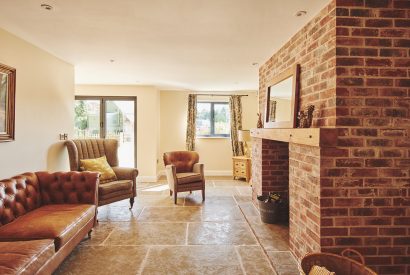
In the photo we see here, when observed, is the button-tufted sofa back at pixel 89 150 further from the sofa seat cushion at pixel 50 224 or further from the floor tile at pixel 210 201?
the floor tile at pixel 210 201

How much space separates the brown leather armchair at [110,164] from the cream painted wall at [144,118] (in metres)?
1.71

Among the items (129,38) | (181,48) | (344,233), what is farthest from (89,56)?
(344,233)

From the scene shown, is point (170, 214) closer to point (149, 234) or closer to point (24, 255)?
point (149, 234)

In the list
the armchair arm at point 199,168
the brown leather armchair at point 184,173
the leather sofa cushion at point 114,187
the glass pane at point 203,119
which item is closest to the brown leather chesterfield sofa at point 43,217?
the leather sofa cushion at point 114,187

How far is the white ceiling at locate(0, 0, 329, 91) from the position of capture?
230 centimetres

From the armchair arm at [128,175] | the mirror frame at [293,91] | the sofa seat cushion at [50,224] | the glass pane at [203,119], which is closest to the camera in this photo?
the sofa seat cushion at [50,224]

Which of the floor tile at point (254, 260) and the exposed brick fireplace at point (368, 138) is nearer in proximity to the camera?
the exposed brick fireplace at point (368, 138)

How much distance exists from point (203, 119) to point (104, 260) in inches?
199

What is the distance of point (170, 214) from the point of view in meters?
4.06

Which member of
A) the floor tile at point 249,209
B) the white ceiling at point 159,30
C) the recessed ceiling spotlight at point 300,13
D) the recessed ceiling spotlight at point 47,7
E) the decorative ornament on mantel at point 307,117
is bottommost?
the floor tile at point 249,209

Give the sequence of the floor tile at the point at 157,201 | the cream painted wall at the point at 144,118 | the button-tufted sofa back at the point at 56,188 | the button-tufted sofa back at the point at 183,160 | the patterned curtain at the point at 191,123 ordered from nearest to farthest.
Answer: the button-tufted sofa back at the point at 56,188 < the floor tile at the point at 157,201 < the button-tufted sofa back at the point at 183,160 < the cream painted wall at the point at 144,118 < the patterned curtain at the point at 191,123

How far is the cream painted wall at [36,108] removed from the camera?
9.94ft

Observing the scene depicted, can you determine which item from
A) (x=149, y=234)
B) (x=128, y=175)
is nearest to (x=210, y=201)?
(x=128, y=175)

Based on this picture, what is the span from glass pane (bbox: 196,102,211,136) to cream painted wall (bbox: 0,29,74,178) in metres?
3.46
